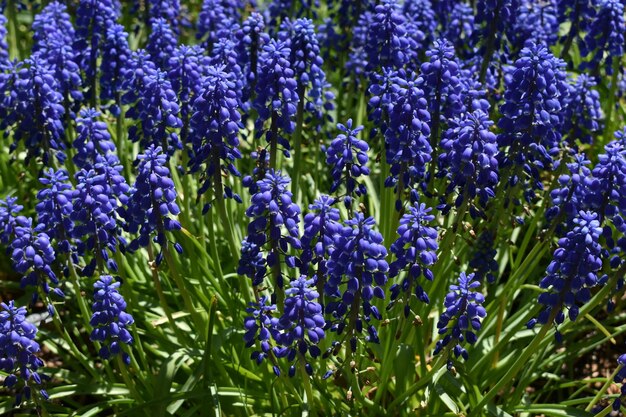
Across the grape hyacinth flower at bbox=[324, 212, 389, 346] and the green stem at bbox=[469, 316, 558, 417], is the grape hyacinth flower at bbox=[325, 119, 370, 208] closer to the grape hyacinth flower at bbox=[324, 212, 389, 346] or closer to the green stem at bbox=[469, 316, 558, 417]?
the grape hyacinth flower at bbox=[324, 212, 389, 346]

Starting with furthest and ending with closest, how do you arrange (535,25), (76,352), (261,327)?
(535,25), (76,352), (261,327)

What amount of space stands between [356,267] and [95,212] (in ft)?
6.64

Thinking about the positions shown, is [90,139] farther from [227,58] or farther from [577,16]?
[577,16]

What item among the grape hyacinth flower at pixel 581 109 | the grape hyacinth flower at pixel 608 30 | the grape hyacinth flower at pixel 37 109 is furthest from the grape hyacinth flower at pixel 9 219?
the grape hyacinth flower at pixel 608 30

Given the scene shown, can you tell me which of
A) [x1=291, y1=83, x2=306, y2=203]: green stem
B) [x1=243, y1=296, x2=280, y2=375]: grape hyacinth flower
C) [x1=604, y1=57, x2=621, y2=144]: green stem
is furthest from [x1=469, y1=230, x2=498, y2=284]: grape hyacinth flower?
[x1=604, y1=57, x2=621, y2=144]: green stem

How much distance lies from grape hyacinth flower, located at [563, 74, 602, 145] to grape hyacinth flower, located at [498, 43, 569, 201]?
4.24 ft

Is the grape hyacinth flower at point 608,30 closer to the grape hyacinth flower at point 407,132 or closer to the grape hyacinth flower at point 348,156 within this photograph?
the grape hyacinth flower at point 407,132

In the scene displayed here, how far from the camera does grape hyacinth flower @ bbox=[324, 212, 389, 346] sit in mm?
5539

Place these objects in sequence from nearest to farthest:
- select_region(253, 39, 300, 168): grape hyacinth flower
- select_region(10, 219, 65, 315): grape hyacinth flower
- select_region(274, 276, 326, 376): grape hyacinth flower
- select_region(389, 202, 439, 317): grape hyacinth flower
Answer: select_region(274, 276, 326, 376): grape hyacinth flower
select_region(389, 202, 439, 317): grape hyacinth flower
select_region(10, 219, 65, 315): grape hyacinth flower
select_region(253, 39, 300, 168): grape hyacinth flower

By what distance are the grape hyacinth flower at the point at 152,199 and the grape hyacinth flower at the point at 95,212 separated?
0.16 meters

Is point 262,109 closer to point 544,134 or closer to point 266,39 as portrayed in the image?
point 266,39

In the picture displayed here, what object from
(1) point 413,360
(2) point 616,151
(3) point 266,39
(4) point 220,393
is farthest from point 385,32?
(4) point 220,393

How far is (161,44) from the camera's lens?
336 inches

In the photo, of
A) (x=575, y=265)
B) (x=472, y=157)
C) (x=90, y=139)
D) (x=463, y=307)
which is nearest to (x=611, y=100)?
(x=472, y=157)
